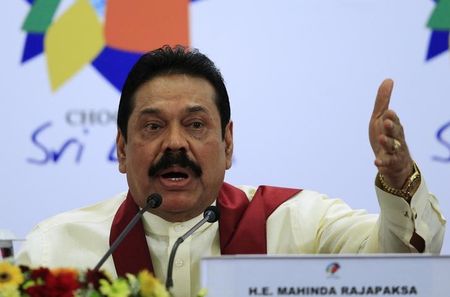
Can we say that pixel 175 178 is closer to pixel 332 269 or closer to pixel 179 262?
pixel 179 262

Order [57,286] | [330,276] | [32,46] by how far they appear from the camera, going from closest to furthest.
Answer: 1. [57,286]
2. [330,276]
3. [32,46]

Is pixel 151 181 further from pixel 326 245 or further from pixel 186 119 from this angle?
pixel 326 245

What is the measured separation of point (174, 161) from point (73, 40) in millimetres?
1370

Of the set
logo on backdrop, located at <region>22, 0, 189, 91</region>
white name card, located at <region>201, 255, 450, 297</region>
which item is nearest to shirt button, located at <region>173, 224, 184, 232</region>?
white name card, located at <region>201, 255, 450, 297</region>

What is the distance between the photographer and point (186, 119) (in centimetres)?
265

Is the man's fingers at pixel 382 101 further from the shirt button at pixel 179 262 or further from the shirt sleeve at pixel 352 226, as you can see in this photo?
the shirt button at pixel 179 262

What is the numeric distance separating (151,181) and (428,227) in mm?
810

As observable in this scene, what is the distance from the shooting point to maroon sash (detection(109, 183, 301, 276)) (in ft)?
8.84

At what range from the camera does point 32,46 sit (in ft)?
12.2

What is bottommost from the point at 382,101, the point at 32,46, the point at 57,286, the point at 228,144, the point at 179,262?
the point at 179,262

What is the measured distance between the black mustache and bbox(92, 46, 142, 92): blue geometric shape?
3.89 ft

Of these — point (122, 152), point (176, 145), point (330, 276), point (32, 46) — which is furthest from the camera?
point (32, 46)

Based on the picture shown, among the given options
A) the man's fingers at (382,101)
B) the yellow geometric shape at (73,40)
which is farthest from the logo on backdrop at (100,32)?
the man's fingers at (382,101)

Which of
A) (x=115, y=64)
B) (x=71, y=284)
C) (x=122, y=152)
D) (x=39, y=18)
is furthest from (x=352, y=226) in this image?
(x=39, y=18)
